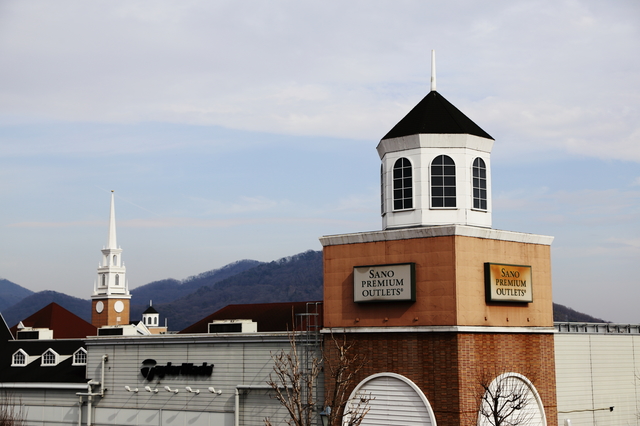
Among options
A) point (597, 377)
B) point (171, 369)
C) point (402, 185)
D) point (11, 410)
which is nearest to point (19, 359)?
point (11, 410)

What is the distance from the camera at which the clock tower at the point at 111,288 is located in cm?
13412

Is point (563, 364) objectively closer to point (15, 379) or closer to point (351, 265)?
point (351, 265)

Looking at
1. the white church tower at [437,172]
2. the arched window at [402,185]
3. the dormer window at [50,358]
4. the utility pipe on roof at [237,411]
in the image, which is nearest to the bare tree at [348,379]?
the utility pipe on roof at [237,411]

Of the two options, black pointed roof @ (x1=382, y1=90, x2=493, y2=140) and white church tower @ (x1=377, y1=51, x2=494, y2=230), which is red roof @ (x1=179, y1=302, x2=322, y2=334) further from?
black pointed roof @ (x1=382, y1=90, x2=493, y2=140)

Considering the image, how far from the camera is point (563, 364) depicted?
4312 cm

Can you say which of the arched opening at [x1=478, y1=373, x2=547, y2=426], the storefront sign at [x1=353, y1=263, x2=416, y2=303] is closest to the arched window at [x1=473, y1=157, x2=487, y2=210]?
the storefront sign at [x1=353, y1=263, x2=416, y2=303]

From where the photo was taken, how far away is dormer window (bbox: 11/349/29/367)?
6075cm

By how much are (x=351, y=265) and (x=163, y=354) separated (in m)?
15.0

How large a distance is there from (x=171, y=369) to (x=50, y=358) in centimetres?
1702

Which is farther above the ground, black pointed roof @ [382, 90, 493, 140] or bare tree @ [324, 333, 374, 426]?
black pointed roof @ [382, 90, 493, 140]

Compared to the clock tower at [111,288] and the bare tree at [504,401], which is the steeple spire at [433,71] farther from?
the clock tower at [111,288]

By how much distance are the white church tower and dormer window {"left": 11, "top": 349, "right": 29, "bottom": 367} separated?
35.1m

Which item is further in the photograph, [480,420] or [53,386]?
[53,386]

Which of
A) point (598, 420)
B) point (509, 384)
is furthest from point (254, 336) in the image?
point (598, 420)
